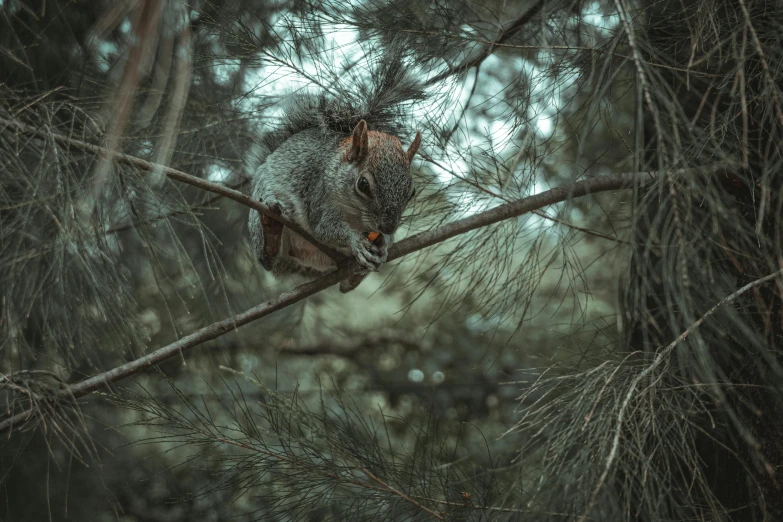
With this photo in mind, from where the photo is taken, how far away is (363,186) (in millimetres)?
1519

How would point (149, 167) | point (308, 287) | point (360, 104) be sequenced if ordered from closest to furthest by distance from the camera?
point (149, 167) < point (308, 287) < point (360, 104)

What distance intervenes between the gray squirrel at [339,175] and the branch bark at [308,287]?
0.35 ft

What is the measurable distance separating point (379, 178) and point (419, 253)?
11.8 inches

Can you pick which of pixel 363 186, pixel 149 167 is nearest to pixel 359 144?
pixel 363 186

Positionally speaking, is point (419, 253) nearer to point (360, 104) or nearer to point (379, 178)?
point (379, 178)

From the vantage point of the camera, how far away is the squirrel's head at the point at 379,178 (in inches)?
57.6

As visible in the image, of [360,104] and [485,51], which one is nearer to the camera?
[485,51]

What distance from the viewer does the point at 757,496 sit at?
109cm

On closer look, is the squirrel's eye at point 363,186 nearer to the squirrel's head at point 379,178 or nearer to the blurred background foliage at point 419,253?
the squirrel's head at point 379,178

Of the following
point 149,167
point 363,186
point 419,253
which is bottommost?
point 419,253

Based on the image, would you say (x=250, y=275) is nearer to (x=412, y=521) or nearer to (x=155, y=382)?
(x=155, y=382)

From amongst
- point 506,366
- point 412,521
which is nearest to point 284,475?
point 412,521

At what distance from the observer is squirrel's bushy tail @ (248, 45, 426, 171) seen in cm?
147

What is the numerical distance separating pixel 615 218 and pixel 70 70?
1534mm
